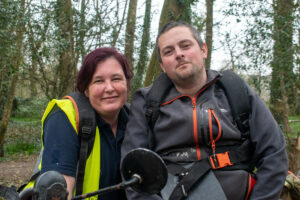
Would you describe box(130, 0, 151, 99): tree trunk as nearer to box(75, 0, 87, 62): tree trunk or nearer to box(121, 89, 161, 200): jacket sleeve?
box(75, 0, 87, 62): tree trunk

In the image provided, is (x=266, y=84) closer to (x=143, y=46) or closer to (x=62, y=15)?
(x=143, y=46)

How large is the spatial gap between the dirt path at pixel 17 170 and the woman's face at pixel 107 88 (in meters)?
6.37

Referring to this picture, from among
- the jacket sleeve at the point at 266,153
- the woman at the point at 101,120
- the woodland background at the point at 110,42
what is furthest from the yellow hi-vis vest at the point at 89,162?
the woodland background at the point at 110,42

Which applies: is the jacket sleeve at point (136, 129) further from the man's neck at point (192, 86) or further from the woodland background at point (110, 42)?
the woodland background at point (110, 42)

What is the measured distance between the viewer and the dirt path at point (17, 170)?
8.37 meters

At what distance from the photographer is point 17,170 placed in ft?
31.5

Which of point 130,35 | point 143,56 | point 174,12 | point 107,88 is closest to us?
point 107,88

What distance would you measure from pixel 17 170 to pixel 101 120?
8034 millimetres

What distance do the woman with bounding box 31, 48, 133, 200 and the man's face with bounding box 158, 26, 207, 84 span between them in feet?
1.33

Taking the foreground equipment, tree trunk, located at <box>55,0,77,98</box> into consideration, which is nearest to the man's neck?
the foreground equipment

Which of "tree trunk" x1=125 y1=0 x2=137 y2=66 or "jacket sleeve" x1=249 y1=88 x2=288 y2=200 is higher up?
"tree trunk" x1=125 y1=0 x2=137 y2=66

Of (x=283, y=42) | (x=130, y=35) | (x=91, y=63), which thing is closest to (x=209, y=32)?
(x=130, y=35)

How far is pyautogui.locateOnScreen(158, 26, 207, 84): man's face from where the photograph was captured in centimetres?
271

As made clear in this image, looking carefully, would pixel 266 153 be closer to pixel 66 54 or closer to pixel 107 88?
pixel 107 88
